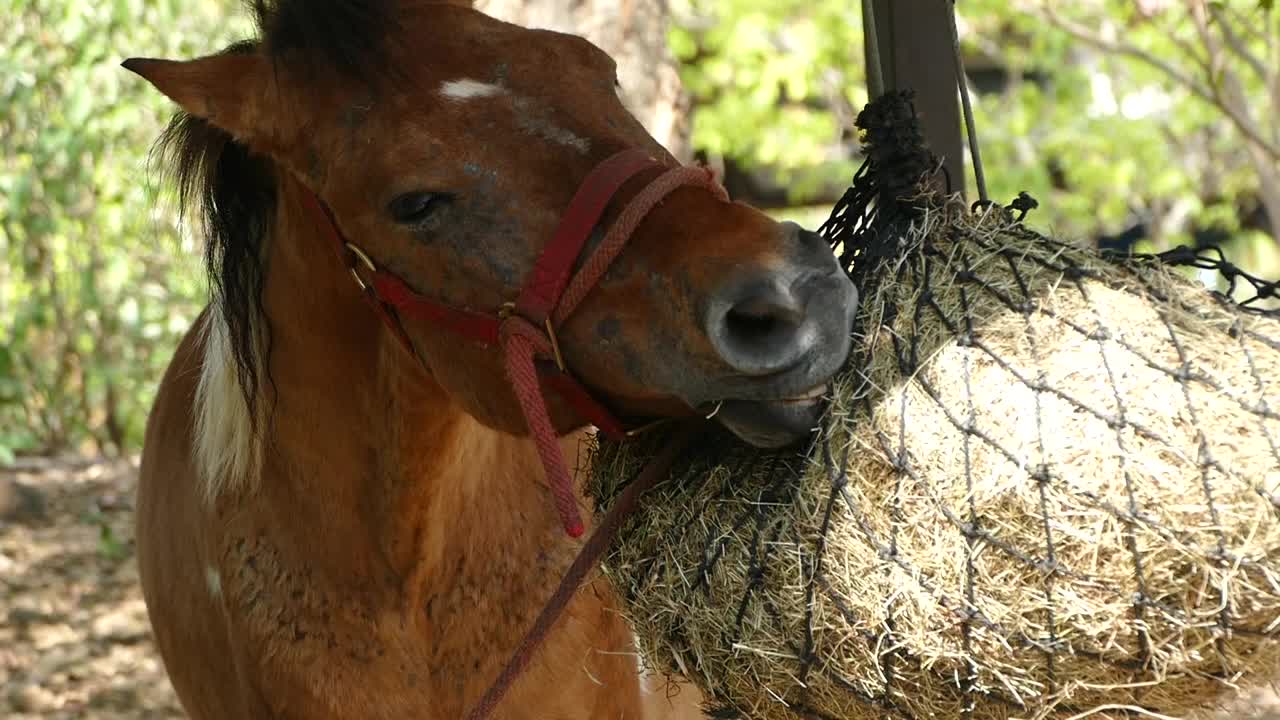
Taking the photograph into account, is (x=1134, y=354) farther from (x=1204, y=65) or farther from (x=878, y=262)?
(x=1204, y=65)

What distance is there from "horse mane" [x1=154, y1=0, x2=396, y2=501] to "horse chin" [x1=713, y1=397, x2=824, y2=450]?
0.93 metres

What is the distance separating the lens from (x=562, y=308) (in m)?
2.04

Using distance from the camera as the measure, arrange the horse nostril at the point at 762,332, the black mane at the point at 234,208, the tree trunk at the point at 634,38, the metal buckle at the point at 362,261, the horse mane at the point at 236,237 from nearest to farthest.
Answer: the horse nostril at the point at 762,332
the metal buckle at the point at 362,261
the horse mane at the point at 236,237
the black mane at the point at 234,208
the tree trunk at the point at 634,38

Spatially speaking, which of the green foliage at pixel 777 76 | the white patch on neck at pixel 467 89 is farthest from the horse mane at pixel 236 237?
the green foliage at pixel 777 76

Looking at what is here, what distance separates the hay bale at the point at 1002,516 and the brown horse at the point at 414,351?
12cm

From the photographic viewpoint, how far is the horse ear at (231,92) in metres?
2.32

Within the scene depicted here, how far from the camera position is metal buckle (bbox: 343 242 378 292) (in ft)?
7.48

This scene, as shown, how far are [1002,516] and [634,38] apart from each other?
401cm

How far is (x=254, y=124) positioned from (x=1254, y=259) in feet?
36.6

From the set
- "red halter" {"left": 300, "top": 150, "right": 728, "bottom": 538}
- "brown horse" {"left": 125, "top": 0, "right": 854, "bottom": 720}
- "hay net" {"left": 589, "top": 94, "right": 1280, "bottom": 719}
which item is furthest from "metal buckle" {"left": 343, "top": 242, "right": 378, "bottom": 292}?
"hay net" {"left": 589, "top": 94, "right": 1280, "bottom": 719}

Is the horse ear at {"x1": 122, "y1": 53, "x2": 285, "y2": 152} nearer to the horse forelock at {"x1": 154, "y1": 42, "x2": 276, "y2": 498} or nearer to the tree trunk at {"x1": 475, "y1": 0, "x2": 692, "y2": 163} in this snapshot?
the horse forelock at {"x1": 154, "y1": 42, "x2": 276, "y2": 498}

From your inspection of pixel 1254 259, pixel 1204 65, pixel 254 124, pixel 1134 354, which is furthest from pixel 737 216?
pixel 1254 259

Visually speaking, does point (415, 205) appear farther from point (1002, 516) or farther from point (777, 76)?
point (777, 76)

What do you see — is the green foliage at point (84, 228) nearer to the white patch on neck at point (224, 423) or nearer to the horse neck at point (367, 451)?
the white patch on neck at point (224, 423)
